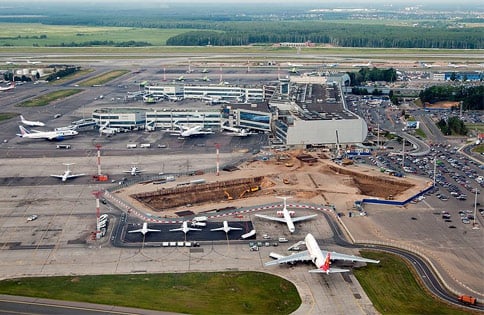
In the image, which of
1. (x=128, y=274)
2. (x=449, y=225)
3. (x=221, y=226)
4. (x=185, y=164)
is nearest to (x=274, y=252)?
(x=221, y=226)

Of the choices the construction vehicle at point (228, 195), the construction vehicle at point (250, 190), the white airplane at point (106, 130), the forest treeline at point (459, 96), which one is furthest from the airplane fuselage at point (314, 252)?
the forest treeline at point (459, 96)

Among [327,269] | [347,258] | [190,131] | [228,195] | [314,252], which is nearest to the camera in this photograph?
[327,269]

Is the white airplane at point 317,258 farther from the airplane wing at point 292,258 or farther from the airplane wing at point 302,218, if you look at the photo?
the airplane wing at point 302,218

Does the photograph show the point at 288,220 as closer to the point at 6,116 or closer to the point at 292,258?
the point at 292,258

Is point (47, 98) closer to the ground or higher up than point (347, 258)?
closer to the ground

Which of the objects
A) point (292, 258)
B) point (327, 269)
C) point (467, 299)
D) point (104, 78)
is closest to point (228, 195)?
point (292, 258)
